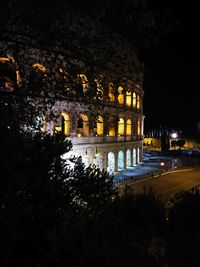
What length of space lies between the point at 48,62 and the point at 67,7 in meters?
1.41

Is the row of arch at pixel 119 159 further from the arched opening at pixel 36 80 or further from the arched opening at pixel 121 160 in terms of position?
the arched opening at pixel 36 80

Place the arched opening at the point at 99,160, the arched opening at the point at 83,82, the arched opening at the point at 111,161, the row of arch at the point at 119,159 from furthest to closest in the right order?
the arched opening at the point at 111,161 < the row of arch at the point at 119,159 < the arched opening at the point at 99,160 < the arched opening at the point at 83,82

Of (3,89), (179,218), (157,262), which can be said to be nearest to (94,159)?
(179,218)

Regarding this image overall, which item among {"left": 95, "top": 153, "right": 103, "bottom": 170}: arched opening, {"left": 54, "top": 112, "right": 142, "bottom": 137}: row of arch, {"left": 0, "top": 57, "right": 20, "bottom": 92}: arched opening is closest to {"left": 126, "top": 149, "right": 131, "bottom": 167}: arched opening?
{"left": 54, "top": 112, "right": 142, "bottom": 137}: row of arch

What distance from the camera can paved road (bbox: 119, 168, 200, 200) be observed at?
31.2 m

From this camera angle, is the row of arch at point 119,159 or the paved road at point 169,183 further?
the row of arch at point 119,159

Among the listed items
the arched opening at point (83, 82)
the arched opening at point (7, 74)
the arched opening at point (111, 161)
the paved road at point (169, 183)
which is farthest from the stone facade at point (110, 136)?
the arched opening at point (83, 82)

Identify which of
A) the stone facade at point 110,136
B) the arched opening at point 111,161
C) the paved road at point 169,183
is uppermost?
the stone facade at point 110,136

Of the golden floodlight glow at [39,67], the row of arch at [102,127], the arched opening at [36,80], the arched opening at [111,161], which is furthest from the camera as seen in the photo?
the arched opening at [111,161]

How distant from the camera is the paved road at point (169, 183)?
31.2m

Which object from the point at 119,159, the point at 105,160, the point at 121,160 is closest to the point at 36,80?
the point at 105,160

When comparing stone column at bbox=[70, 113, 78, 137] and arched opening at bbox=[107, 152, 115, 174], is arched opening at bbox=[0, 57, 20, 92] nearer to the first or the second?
stone column at bbox=[70, 113, 78, 137]

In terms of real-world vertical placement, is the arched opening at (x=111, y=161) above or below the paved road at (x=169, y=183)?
above

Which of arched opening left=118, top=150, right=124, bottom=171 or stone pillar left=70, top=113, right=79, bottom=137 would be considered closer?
stone pillar left=70, top=113, right=79, bottom=137
